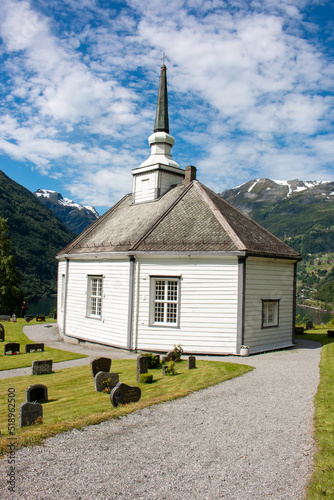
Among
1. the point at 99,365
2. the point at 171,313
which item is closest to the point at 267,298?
the point at 171,313

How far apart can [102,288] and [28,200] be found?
172780 mm

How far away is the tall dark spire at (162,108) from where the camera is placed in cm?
2352

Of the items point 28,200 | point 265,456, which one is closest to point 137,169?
point 265,456

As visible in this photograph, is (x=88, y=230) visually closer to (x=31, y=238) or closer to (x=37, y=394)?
(x=37, y=394)

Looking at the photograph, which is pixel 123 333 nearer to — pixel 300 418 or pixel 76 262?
pixel 76 262

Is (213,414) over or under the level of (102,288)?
under

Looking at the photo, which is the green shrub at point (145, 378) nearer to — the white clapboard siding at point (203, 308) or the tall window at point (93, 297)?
the white clapboard siding at point (203, 308)

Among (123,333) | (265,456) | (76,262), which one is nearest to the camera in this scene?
(265,456)

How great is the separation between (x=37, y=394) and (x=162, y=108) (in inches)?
765

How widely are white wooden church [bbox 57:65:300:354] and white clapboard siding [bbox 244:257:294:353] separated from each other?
5cm

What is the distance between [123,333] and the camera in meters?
16.9

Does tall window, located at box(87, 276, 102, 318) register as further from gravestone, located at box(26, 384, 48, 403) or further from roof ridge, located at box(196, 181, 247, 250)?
gravestone, located at box(26, 384, 48, 403)

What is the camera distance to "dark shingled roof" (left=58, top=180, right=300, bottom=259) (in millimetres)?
16172

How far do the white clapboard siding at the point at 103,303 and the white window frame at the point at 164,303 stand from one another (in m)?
1.30
